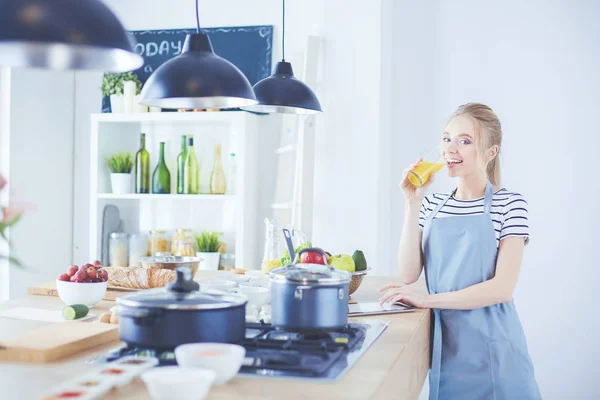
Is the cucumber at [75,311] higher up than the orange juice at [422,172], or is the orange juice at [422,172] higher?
the orange juice at [422,172]

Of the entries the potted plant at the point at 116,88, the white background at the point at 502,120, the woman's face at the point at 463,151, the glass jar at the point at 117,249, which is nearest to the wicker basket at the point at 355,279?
the woman's face at the point at 463,151

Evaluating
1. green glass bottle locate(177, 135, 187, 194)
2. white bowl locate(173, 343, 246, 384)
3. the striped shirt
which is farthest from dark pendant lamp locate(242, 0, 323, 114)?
green glass bottle locate(177, 135, 187, 194)

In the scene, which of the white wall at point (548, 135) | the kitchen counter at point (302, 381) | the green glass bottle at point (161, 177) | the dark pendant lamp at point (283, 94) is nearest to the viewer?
the kitchen counter at point (302, 381)

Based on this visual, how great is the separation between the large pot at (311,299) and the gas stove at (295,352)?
37 mm

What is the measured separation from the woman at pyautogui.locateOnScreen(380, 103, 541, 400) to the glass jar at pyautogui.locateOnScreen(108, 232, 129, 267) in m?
2.49

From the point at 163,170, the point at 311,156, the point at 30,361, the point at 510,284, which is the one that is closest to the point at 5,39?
the point at 30,361

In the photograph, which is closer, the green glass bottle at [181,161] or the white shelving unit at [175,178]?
the white shelving unit at [175,178]

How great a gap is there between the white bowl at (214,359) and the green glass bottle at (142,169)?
11.1 ft

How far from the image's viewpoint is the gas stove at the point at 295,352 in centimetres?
137

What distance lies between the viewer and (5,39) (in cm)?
134

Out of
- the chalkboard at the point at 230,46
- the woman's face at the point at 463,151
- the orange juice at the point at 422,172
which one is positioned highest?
the chalkboard at the point at 230,46

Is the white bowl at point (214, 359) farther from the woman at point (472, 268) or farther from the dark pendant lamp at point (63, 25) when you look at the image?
the woman at point (472, 268)

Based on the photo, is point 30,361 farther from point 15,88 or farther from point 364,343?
point 15,88

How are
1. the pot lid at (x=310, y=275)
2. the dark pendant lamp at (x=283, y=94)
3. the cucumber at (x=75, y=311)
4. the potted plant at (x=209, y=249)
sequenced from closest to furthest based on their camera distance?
1. the pot lid at (x=310, y=275)
2. the cucumber at (x=75, y=311)
3. the dark pendant lamp at (x=283, y=94)
4. the potted plant at (x=209, y=249)
